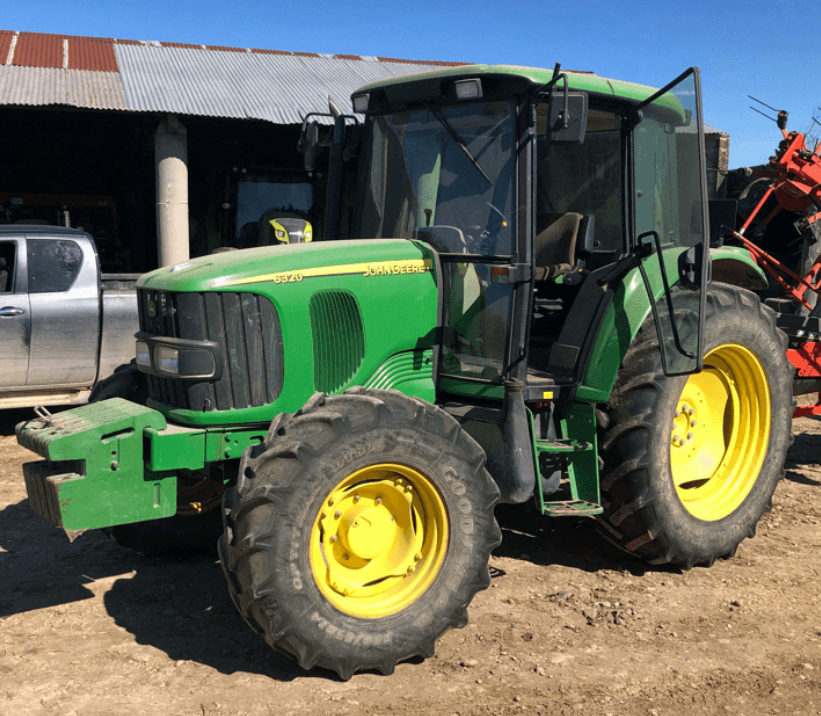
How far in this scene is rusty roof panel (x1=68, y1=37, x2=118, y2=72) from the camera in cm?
1327

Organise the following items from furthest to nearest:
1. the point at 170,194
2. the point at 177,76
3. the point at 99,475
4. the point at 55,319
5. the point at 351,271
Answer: the point at 177,76
the point at 170,194
the point at 55,319
the point at 351,271
the point at 99,475

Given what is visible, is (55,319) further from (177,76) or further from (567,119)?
(177,76)

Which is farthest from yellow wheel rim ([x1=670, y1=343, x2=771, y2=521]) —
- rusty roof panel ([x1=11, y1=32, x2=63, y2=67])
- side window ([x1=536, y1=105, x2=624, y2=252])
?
rusty roof panel ([x1=11, y1=32, x2=63, y2=67])

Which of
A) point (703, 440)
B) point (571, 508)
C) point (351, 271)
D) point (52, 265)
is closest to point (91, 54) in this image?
point (52, 265)

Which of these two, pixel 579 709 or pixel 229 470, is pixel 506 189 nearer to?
pixel 229 470

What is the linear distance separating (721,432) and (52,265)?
5.79 m

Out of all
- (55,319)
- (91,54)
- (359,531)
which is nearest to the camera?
(359,531)

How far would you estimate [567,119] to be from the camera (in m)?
3.87

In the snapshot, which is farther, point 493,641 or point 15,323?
point 15,323

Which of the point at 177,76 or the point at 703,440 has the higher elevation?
the point at 177,76

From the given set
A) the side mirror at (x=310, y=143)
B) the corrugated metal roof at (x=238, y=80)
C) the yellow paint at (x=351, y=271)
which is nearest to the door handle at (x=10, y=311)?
the side mirror at (x=310, y=143)

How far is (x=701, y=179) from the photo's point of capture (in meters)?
4.30

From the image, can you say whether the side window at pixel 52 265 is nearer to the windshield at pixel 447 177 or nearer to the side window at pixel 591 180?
the windshield at pixel 447 177

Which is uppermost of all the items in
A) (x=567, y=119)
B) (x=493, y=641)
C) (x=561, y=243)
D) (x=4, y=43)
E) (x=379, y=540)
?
(x=4, y=43)
